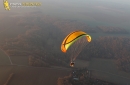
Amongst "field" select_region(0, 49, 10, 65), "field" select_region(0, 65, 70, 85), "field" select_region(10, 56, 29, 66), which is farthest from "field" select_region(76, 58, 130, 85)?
"field" select_region(0, 49, 10, 65)

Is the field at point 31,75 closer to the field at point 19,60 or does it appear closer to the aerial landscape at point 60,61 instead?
the aerial landscape at point 60,61

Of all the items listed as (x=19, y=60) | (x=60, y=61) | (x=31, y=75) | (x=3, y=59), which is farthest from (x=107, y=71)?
(x=3, y=59)

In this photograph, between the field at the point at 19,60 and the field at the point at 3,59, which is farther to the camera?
the field at the point at 19,60

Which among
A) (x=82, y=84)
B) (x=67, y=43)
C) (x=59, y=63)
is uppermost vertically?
(x=67, y=43)

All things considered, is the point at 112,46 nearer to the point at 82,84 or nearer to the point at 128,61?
the point at 128,61

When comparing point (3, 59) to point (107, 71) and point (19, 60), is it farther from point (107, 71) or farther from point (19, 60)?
point (107, 71)

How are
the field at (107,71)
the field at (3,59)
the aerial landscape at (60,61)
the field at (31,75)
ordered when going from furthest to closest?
the field at (107,71), the field at (3,59), the aerial landscape at (60,61), the field at (31,75)

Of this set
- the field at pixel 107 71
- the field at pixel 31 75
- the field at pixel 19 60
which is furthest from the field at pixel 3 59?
the field at pixel 107 71

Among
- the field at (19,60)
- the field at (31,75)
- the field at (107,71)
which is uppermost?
the field at (19,60)

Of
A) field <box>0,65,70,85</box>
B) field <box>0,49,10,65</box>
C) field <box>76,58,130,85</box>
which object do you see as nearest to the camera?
field <box>0,65,70,85</box>

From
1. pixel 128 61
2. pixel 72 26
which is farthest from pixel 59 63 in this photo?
pixel 72 26

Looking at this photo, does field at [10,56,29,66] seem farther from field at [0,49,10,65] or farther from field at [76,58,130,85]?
field at [76,58,130,85]
